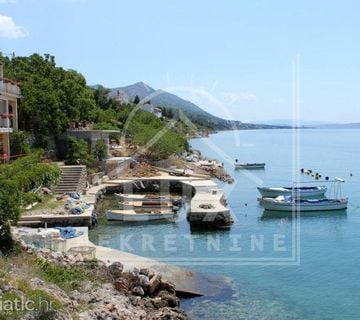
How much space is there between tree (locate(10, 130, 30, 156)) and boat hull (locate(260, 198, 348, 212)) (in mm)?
18274

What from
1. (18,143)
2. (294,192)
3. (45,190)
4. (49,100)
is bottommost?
(294,192)

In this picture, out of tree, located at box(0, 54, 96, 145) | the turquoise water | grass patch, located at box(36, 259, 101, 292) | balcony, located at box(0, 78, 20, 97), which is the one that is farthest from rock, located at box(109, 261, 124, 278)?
tree, located at box(0, 54, 96, 145)

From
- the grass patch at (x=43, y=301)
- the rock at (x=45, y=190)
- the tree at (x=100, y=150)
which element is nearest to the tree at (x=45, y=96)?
the tree at (x=100, y=150)

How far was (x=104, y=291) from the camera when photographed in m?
16.6

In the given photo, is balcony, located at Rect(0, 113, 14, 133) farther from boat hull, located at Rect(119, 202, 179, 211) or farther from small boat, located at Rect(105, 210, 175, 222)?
boat hull, located at Rect(119, 202, 179, 211)

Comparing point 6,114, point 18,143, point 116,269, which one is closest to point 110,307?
point 116,269

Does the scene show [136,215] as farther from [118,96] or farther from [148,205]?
[118,96]

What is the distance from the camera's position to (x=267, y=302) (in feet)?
62.6

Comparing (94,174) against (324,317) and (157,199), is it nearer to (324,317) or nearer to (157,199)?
(157,199)

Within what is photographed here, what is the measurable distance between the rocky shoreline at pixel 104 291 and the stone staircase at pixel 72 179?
16388mm

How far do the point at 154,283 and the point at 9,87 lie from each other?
76.1 feet

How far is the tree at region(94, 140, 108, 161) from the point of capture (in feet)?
149

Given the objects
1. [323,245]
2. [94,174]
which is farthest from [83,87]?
[323,245]

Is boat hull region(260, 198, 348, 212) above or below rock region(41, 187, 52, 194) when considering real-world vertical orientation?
below
